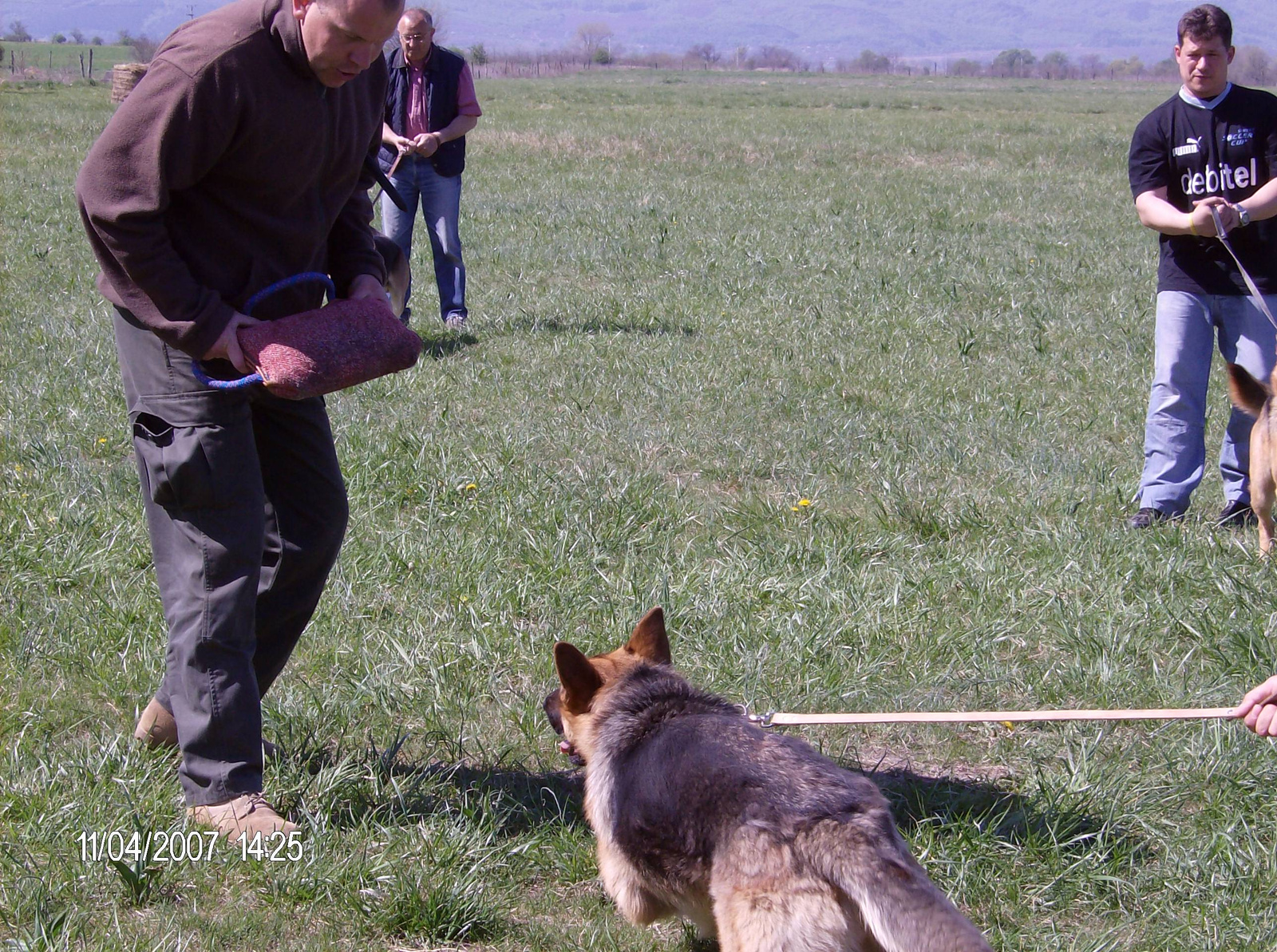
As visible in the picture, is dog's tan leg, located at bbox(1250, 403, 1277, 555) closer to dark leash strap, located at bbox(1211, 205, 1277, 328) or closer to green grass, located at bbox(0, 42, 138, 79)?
dark leash strap, located at bbox(1211, 205, 1277, 328)

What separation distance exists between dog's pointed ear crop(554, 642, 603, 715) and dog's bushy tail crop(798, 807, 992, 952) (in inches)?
32.4

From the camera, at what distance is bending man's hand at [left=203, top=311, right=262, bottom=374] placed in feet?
9.05

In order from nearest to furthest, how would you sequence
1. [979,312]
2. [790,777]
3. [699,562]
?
[790,777] < [699,562] < [979,312]

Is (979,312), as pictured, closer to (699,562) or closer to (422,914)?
(699,562)

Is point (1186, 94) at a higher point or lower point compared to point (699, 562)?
higher

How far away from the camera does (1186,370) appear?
5395 millimetres

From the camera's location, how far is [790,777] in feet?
8.41

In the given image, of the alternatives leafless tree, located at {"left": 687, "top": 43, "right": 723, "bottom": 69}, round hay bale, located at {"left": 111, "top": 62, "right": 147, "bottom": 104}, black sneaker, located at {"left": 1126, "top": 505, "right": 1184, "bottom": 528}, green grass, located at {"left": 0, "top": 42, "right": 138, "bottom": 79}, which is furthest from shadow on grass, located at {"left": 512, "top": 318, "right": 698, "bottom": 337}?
leafless tree, located at {"left": 687, "top": 43, "right": 723, "bottom": 69}

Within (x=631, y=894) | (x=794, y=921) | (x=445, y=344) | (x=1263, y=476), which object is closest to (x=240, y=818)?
(x=631, y=894)

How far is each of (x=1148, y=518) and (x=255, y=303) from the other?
13.9 feet

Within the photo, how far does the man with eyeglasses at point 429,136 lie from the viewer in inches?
334

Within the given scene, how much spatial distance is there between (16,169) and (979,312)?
15.9 metres

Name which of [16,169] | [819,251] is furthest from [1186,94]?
[16,169]
